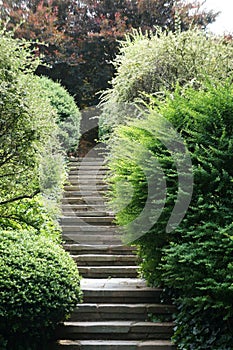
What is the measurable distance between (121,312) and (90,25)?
35.7 feet

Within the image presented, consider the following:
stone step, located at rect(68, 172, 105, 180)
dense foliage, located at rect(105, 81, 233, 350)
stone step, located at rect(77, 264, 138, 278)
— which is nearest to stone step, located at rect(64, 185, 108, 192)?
stone step, located at rect(68, 172, 105, 180)

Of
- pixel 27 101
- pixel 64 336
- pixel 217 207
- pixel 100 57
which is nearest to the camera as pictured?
pixel 217 207

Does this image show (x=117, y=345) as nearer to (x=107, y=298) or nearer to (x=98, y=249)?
(x=107, y=298)

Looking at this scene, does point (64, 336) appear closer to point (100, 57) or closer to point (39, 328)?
point (39, 328)

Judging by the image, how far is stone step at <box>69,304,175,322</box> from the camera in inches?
232

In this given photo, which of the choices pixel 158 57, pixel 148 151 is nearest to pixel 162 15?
pixel 158 57

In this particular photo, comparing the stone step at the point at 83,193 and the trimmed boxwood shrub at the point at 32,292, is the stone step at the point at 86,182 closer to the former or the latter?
the stone step at the point at 83,193

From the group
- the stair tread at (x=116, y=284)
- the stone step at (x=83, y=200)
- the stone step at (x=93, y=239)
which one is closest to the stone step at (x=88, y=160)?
the stone step at (x=83, y=200)

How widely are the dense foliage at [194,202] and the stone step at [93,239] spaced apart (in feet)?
7.02

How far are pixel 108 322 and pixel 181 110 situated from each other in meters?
2.66

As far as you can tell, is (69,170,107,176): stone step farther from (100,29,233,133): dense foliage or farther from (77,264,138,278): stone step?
(77,264,138,278): stone step

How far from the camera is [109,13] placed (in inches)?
594

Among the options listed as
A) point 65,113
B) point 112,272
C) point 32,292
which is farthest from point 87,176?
point 32,292

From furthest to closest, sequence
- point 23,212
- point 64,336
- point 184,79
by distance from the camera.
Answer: point 184,79
point 23,212
point 64,336
